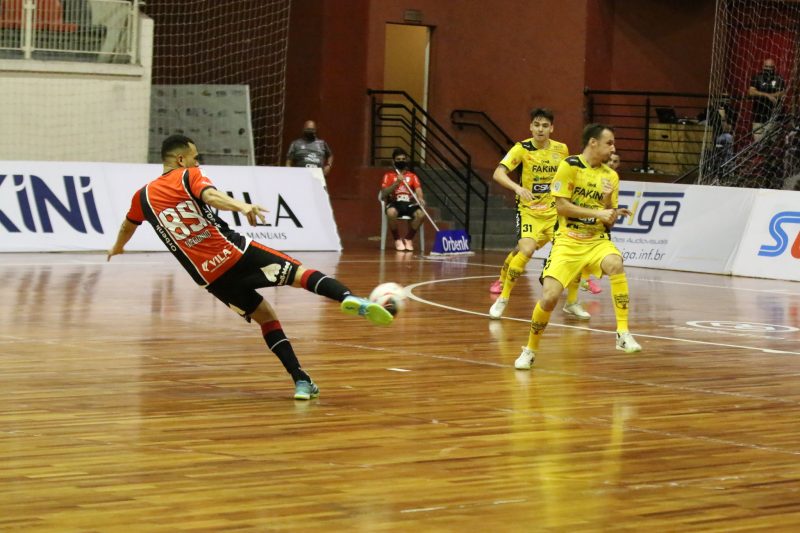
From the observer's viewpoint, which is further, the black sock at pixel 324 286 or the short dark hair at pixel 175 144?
the short dark hair at pixel 175 144

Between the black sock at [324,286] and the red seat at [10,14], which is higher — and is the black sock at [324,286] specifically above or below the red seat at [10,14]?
below

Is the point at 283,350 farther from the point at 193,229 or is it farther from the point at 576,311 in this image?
the point at 576,311

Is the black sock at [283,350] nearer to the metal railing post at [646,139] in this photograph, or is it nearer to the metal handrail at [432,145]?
the metal handrail at [432,145]

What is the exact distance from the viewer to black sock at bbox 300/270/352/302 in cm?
852

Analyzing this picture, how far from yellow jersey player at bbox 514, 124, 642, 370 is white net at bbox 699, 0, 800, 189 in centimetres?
1348

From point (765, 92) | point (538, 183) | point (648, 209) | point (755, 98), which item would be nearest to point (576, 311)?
point (538, 183)

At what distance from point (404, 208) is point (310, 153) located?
2135mm

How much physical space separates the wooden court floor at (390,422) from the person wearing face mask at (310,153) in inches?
392

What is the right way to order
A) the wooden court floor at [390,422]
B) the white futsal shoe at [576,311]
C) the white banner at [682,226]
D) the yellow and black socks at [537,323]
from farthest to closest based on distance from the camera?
the white banner at [682,226] < the white futsal shoe at [576,311] < the yellow and black socks at [537,323] < the wooden court floor at [390,422]

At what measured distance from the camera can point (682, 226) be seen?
21266 mm

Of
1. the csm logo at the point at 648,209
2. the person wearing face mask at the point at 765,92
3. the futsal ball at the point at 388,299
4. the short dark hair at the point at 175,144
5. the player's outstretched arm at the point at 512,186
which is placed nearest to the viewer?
the futsal ball at the point at 388,299

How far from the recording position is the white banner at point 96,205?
1977cm

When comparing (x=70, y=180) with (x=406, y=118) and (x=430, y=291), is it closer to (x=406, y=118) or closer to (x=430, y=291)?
(x=430, y=291)

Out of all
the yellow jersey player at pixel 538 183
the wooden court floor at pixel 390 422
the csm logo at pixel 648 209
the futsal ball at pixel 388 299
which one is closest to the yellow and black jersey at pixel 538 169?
the yellow jersey player at pixel 538 183
